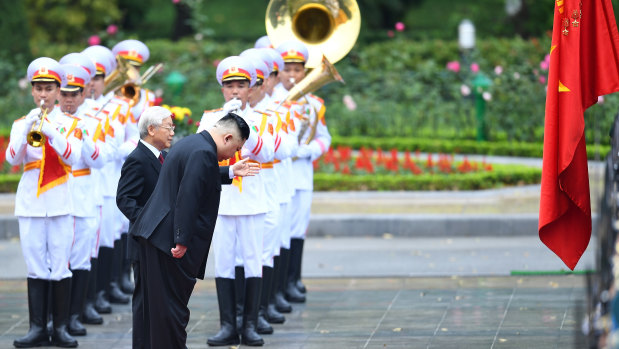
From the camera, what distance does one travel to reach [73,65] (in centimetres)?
876

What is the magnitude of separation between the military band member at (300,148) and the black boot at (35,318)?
2.36 m

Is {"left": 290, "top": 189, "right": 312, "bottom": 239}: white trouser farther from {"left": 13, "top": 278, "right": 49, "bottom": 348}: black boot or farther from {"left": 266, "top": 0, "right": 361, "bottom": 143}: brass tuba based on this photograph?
{"left": 13, "top": 278, "right": 49, "bottom": 348}: black boot

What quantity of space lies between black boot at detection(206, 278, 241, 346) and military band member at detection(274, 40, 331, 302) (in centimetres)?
157

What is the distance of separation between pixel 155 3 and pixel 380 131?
16452 millimetres

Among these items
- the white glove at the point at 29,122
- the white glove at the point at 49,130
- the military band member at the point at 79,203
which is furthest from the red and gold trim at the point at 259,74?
the white glove at the point at 29,122

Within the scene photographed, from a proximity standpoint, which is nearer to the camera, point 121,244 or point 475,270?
point 121,244

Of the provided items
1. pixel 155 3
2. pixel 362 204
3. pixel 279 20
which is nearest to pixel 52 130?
pixel 279 20

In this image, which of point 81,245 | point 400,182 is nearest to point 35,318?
point 81,245

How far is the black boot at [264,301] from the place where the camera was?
28.4 feet

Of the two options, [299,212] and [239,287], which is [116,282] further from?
[239,287]

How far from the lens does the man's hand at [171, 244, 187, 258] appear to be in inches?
266

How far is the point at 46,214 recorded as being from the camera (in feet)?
26.7

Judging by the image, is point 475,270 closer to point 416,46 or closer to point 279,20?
point 279,20

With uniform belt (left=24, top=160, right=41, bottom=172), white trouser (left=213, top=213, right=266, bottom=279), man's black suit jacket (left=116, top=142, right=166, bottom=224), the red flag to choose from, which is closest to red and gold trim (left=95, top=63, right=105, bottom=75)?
uniform belt (left=24, top=160, right=41, bottom=172)
